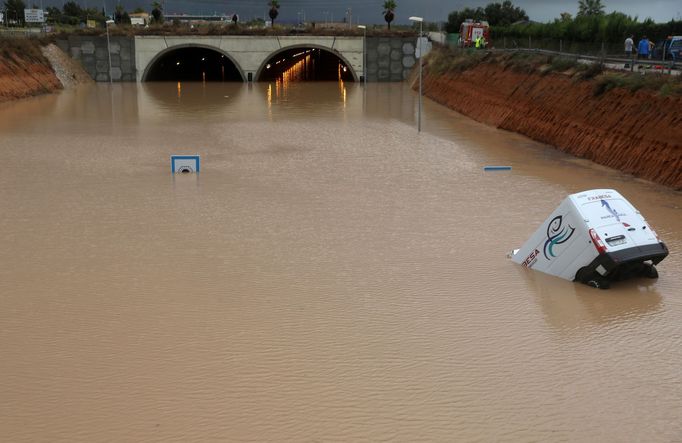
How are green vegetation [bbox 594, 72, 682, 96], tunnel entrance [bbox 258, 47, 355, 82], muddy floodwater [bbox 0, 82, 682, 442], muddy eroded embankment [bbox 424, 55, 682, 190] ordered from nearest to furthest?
muddy floodwater [bbox 0, 82, 682, 442] → muddy eroded embankment [bbox 424, 55, 682, 190] → green vegetation [bbox 594, 72, 682, 96] → tunnel entrance [bbox 258, 47, 355, 82]

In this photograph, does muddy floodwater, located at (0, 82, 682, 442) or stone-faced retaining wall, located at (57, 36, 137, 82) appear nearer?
muddy floodwater, located at (0, 82, 682, 442)

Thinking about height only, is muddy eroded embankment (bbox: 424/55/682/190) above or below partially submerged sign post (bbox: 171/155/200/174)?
above

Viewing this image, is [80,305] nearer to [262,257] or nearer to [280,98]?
[262,257]

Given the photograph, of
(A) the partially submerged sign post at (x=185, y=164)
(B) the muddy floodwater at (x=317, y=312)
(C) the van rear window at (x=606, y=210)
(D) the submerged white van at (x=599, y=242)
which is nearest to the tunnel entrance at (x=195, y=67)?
(B) the muddy floodwater at (x=317, y=312)

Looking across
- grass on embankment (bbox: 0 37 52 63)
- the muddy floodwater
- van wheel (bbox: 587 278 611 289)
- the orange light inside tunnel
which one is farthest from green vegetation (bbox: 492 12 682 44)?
grass on embankment (bbox: 0 37 52 63)

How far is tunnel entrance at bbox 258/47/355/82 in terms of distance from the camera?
231 feet

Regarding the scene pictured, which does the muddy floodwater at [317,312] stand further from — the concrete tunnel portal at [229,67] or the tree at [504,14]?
the tree at [504,14]

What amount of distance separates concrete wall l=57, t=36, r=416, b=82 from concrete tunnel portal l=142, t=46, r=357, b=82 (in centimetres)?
95

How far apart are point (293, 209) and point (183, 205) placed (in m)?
2.94

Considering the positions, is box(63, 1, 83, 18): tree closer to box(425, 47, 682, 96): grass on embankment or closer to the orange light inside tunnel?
the orange light inside tunnel

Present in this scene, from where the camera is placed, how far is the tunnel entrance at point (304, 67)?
70375 mm

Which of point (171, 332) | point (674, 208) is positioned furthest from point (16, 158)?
point (674, 208)

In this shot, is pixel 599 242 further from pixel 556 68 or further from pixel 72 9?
pixel 72 9

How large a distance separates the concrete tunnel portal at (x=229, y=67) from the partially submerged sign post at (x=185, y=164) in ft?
140
